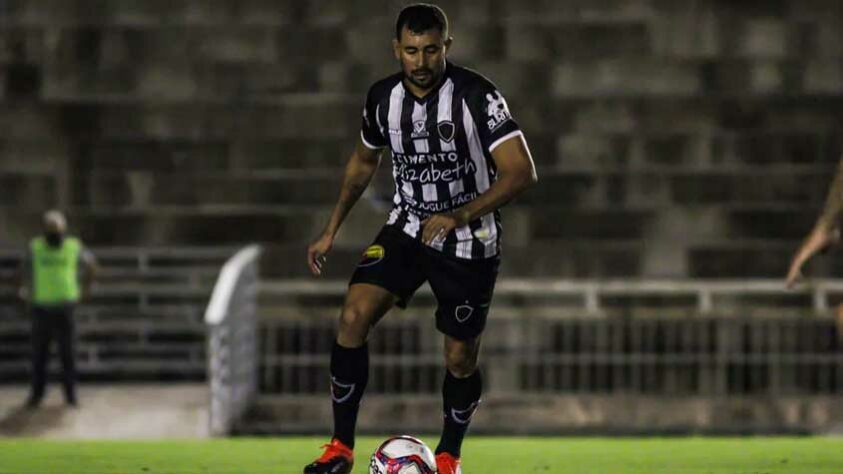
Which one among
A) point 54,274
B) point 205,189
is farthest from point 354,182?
point 205,189

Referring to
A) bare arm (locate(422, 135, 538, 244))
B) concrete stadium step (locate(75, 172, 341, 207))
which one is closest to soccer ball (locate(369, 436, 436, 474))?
bare arm (locate(422, 135, 538, 244))

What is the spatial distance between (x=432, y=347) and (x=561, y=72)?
2652 millimetres

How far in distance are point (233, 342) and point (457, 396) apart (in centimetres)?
673

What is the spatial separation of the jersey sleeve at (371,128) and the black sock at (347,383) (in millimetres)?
782

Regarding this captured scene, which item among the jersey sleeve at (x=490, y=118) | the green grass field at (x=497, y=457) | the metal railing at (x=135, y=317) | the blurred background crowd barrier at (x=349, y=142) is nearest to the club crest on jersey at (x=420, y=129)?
the jersey sleeve at (x=490, y=118)

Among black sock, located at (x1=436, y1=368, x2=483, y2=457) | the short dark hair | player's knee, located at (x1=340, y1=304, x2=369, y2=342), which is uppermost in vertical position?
the short dark hair

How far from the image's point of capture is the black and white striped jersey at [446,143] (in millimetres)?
7086

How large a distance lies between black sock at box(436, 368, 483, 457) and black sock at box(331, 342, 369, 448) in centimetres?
37

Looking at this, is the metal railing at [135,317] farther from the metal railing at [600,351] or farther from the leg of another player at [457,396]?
the leg of another player at [457,396]

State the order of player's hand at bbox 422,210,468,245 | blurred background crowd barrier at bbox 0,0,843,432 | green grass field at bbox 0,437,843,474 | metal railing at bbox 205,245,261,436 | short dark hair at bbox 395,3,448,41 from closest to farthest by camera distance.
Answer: player's hand at bbox 422,210,468,245, short dark hair at bbox 395,3,448,41, green grass field at bbox 0,437,843,474, metal railing at bbox 205,245,261,436, blurred background crowd barrier at bbox 0,0,843,432

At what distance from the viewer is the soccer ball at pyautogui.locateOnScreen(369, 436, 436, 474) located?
7.12 meters

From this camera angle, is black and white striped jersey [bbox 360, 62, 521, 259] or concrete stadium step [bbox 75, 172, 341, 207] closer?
black and white striped jersey [bbox 360, 62, 521, 259]

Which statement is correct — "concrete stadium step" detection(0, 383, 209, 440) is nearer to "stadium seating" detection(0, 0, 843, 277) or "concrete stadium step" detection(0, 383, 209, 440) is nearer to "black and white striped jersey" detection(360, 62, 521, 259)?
"stadium seating" detection(0, 0, 843, 277)

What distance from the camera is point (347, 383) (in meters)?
7.21
